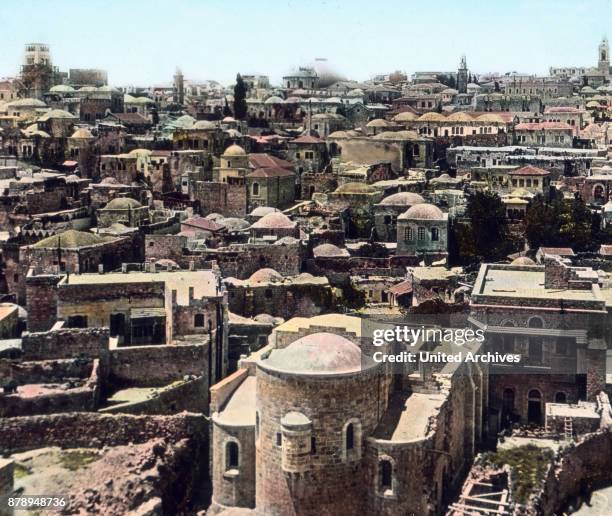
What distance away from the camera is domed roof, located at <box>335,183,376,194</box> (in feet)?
163

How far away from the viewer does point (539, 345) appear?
29.4 meters

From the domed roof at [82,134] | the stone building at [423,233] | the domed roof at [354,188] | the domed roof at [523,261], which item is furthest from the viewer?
the domed roof at [82,134]

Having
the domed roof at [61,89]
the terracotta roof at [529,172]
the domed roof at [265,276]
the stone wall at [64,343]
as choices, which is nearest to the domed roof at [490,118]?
the terracotta roof at [529,172]

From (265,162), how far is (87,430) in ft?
109

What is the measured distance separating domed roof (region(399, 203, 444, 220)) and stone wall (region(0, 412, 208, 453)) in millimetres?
22500

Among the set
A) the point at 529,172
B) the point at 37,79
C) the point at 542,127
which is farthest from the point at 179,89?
the point at 529,172

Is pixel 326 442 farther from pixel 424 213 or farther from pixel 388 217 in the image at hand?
pixel 388 217

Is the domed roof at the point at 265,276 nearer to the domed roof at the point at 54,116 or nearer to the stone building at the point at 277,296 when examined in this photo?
the stone building at the point at 277,296

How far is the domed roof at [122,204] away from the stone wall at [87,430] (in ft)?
73.3

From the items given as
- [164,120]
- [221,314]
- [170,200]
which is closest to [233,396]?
[221,314]

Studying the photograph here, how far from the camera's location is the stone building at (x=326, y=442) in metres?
20.5

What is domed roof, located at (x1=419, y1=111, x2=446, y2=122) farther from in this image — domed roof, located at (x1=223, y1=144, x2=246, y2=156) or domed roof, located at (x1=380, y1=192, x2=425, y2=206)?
domed roof, located at (x1=380, y1=192, x2=425, y2=206)

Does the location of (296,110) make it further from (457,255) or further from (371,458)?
(371,458)

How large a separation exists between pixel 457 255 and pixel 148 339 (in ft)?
65.2
